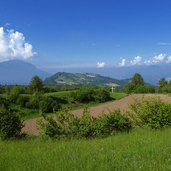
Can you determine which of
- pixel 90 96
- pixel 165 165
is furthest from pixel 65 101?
pixel 165 165

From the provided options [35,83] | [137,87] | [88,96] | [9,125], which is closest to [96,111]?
[88,96]

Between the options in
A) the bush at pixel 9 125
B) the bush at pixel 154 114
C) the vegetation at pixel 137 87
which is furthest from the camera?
the vegetation at pixel 137 87

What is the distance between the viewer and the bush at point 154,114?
1225cm

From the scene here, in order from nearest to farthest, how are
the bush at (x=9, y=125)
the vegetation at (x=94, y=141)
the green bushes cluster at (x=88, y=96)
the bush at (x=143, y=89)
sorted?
1. the vegetation at (x=94, y=141)
2. the bush at (x=9, y=125)
3. the green bushes cluster at (x=88, y=96)
4. the bush at (x=143, y=89)

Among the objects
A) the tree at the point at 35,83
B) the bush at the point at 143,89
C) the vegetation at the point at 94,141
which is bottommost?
the vegetation at the point at 94,141

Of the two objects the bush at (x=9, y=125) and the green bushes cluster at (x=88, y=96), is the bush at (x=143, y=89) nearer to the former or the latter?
the green bushes cluster at (x=88, y=96)

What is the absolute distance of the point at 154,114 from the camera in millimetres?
12500

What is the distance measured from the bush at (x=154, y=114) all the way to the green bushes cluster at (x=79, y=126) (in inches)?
46.4

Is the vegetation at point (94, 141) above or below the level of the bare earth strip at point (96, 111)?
above

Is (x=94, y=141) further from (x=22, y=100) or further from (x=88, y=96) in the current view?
(x=88, y=96)

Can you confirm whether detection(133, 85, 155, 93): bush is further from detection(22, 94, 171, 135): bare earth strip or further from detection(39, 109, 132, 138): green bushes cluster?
detection(39, 109, 132, 138): green bushes cluster

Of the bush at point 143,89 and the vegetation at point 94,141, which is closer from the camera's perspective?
the vegetation at point 94,141

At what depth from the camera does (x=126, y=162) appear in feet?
19.6

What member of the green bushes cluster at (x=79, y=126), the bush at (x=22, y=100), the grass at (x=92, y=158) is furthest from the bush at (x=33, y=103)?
the grass at (x=92, y=158)
